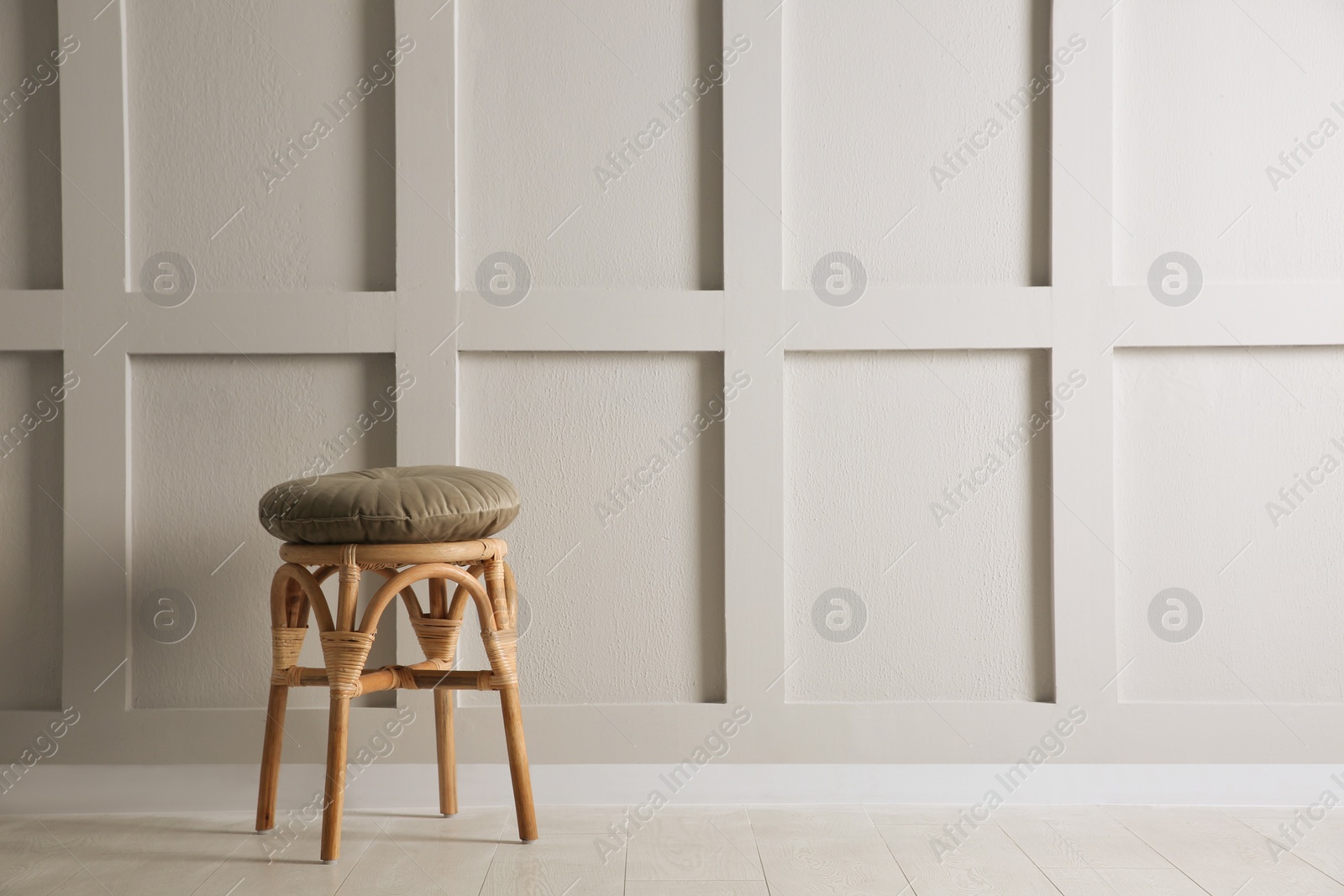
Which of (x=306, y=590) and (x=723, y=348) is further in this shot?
(x=723, y=348)

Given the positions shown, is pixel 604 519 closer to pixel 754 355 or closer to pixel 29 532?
pixel 754 355

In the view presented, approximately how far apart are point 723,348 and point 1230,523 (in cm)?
111

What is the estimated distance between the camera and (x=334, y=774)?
5.08ft

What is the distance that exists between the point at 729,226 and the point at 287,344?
3.04ft

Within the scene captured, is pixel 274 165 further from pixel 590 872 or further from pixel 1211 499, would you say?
pixel 1211 499

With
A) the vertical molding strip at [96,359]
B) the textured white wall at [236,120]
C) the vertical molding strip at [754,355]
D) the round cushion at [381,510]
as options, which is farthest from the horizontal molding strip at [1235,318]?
the vertical molding strip at [96,359]

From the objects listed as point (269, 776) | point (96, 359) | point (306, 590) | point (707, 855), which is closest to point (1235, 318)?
point (707, 855)

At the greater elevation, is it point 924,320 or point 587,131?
point 587,131

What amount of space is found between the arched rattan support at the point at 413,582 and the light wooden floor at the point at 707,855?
433 millimetres

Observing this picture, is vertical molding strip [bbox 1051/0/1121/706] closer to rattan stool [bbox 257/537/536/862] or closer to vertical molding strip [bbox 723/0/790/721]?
vertical molding strip [bbox 723/0/790/721]

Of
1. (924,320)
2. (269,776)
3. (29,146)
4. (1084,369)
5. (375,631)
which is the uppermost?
(29,146)

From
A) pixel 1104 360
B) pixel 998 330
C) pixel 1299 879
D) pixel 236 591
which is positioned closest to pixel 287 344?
pixel 236 591

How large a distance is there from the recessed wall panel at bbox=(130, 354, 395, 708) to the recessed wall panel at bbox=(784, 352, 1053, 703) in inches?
34.0

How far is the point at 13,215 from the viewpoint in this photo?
1931 millimetres
